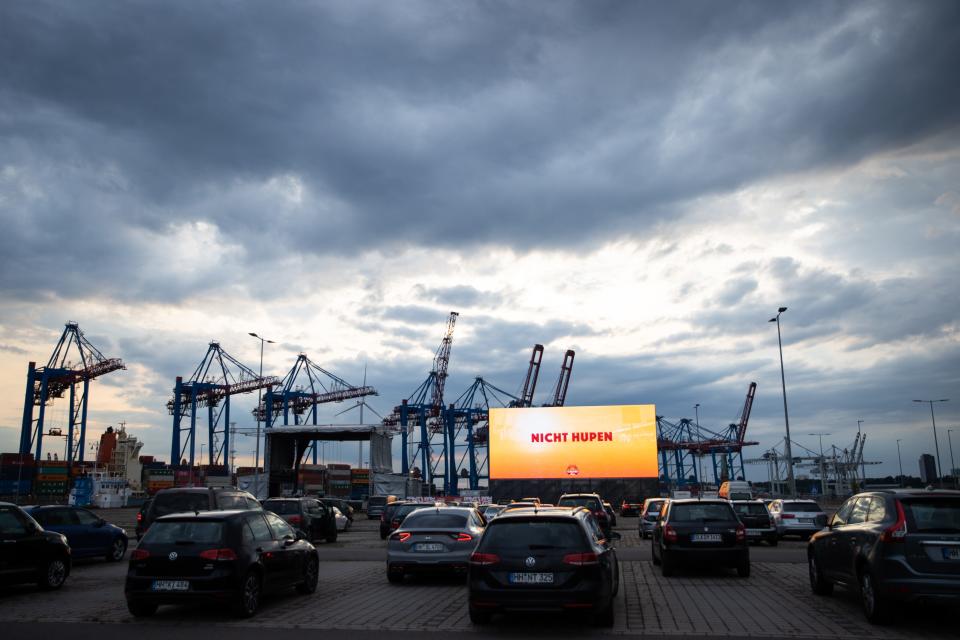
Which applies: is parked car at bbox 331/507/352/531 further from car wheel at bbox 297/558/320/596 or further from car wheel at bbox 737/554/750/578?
car wheel at bbox 737/554/750/578

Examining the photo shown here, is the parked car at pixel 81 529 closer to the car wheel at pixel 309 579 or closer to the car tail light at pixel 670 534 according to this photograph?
the car wheel at pixel 309 579

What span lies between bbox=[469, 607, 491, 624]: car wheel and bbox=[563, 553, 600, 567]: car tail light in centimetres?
114

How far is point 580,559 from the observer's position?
8.62 meters

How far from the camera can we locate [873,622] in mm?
9039

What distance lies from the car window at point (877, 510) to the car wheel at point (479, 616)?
16.0ft

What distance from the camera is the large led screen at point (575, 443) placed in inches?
1972

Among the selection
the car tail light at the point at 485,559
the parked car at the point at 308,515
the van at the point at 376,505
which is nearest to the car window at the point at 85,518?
the parked car at the point at 308,515

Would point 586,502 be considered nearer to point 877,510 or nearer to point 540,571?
point 877,510

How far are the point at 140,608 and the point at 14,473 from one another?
73.6 meters

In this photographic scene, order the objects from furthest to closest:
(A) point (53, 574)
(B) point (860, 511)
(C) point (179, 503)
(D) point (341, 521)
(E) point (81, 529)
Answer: (D) point (341, 521), (E) point (81, 529), (C) point (179, 503), (A) point (53, 574), (B) point (860, 511)

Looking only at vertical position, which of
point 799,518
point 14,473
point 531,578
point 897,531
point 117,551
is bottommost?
point 799,518

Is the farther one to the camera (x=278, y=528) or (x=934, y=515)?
(x=278, y=528)

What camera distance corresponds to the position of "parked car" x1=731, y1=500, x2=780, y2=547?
22516 mm

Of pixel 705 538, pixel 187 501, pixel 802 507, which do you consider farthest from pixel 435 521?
pixel 802 507
